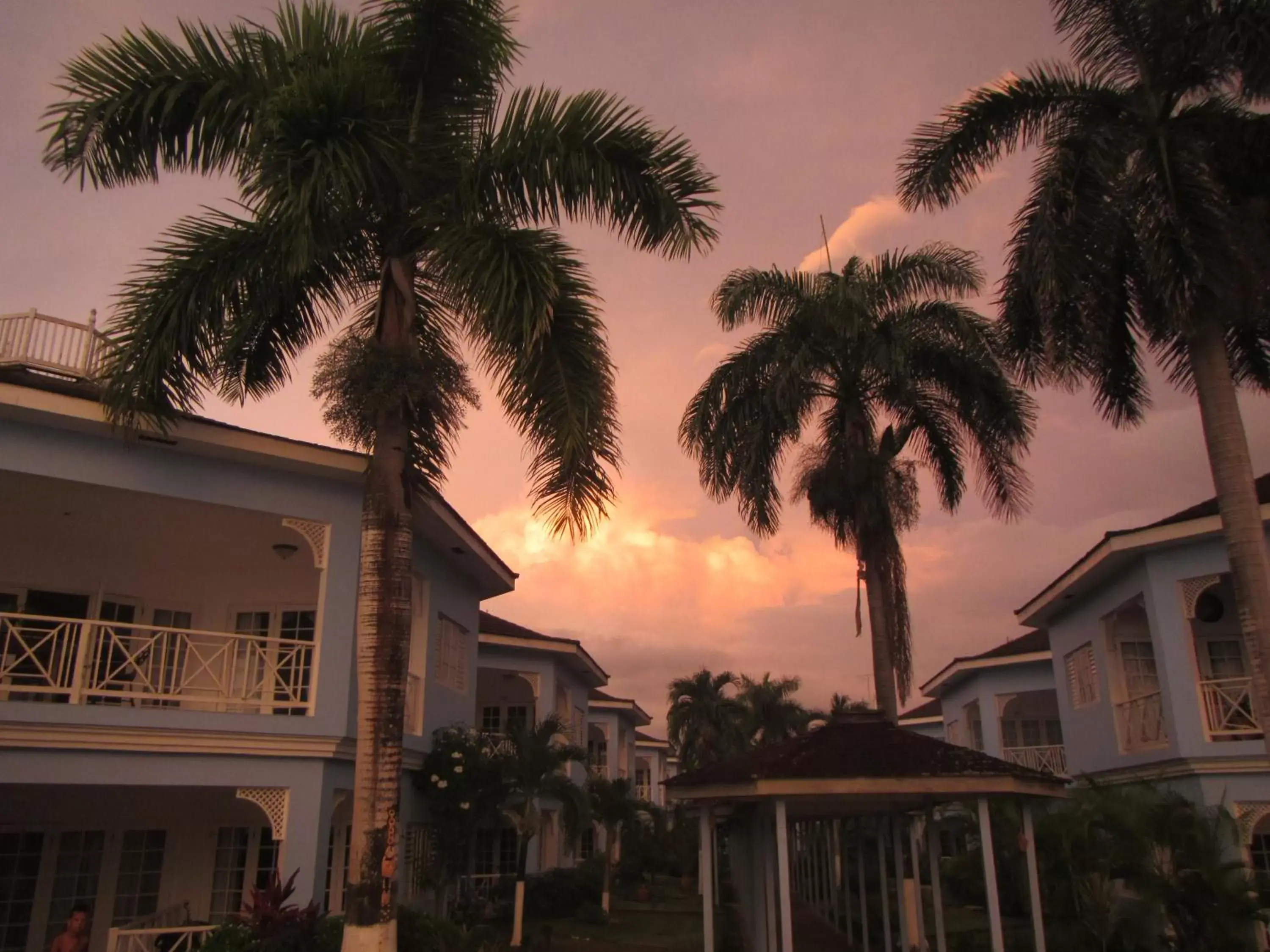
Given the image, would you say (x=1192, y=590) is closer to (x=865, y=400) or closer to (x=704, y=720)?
(x=865, y=400)

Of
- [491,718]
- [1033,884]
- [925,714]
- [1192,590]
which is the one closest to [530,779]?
[1033,884]

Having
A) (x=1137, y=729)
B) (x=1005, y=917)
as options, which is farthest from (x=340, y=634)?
(x=1005, y=917)

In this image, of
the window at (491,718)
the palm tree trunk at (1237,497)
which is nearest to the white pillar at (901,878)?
the palm tree trunk at (1237,497)

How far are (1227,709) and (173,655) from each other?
18.0 meters

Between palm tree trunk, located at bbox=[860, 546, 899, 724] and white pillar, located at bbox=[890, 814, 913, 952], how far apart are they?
227 cm

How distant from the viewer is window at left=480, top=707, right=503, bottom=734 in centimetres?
3025

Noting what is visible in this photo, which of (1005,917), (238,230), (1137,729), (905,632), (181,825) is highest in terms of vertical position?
(238,230)

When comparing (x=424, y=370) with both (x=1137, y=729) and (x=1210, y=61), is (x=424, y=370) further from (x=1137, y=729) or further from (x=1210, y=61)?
(x=1137, y=729)

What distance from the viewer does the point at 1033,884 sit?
487 inches

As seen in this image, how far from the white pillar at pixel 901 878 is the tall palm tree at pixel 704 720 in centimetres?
3473

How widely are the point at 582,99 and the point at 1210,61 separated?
7917 mm

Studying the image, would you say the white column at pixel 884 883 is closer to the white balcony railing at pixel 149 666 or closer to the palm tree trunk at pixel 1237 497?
the palm tree trunk at pixel 1237 497

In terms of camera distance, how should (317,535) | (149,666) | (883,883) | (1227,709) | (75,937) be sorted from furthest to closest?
1. (883,883)
2. (1227,709)
3. (149,666)
4. (317,535)
5. (75,937)

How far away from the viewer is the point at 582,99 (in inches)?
433
